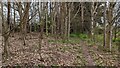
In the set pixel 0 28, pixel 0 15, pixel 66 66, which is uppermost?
pixel 0 15

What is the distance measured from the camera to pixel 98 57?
28.8 ft

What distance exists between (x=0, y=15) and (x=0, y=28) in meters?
0.29

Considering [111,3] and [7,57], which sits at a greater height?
[111,3]

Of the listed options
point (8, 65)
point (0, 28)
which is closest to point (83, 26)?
point (8, 65)

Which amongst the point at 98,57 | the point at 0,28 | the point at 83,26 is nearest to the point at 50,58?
the point at 98,57

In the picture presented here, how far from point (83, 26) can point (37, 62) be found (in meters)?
11.6

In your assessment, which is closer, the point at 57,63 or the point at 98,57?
the point at 57,63

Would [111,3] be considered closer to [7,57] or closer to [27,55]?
[27,55]

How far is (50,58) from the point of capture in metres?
7.88

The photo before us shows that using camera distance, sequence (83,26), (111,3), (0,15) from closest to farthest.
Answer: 1. (0,15)
2. (111,3)
3. (83,26)

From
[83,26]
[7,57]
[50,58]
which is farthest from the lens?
[83,26]

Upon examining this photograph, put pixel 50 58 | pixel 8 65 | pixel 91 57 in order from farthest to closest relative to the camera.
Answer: pixel 91 57, pixel 50 58, pixel 8 65

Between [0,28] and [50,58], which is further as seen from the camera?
[50,58]

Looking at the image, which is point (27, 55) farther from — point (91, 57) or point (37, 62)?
point (91, 57)
